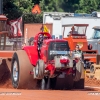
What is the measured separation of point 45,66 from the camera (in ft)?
52.7

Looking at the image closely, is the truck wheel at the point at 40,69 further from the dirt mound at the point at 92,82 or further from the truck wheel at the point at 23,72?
the dirt mound at the point at 92,82

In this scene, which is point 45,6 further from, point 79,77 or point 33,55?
point 79,77

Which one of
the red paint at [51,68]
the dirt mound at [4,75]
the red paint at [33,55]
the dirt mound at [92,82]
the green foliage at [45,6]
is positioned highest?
the red paint at [33,55]

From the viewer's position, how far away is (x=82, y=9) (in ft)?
265

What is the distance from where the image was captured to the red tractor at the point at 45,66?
15.8 m

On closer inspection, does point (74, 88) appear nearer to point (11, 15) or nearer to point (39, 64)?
point (39, 64)

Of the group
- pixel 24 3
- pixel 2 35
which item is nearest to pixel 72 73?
pixel 2 35

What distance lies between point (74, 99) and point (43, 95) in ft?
3.49

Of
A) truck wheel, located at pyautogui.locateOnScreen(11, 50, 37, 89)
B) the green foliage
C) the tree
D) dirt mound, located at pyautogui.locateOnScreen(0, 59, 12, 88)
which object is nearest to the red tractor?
truck wheel, located at pyautogui.locateOnScreen(11, 50, 37, 89)

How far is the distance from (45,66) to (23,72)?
2.51 ft

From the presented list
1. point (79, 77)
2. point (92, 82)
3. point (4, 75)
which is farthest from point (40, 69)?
point (92, 82)

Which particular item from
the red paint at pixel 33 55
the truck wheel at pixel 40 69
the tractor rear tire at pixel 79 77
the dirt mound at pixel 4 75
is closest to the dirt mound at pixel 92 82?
the tractor rear tire at pixel 79 77

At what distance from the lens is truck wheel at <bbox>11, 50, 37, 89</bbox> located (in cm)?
1639

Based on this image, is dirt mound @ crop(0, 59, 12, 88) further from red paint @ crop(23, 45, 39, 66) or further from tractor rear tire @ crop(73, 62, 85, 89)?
tractor rear tire @ crop(73, 62, 85, 89)
